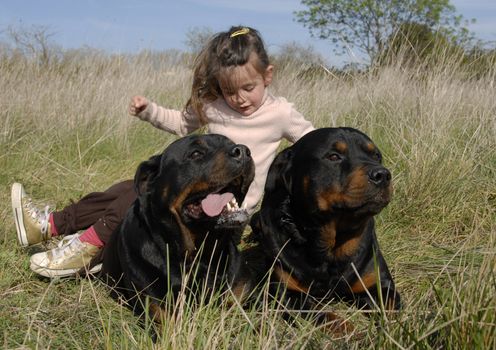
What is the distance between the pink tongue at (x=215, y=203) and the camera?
2.59m

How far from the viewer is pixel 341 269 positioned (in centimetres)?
284

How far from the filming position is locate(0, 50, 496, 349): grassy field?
1808 mm

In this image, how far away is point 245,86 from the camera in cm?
372

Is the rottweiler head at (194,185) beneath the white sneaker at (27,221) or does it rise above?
above

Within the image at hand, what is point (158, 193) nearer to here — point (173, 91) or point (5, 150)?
point (5, 150)

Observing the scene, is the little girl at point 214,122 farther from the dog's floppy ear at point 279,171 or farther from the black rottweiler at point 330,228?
the black rottweiler at point 330,228

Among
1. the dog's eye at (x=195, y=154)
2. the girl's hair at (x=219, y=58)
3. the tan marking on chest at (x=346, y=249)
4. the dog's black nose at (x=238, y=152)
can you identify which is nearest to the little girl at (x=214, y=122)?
the girl's hair at (x=219, y=58)

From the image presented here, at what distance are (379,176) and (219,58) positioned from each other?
5.19 ft

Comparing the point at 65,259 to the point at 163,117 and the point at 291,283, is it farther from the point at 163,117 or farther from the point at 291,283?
the point at 291,283

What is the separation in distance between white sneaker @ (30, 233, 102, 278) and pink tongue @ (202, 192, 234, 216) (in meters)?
0.93

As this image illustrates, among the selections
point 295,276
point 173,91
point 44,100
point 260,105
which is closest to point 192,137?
point 295,276

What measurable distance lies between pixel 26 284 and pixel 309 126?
2162mm

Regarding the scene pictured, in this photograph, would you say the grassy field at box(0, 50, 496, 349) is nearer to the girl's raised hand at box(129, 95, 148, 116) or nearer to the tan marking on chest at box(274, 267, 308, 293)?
the tan marking on chest at box(274, 267, 308, 293)

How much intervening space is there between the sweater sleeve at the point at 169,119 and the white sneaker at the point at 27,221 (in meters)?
0.97
